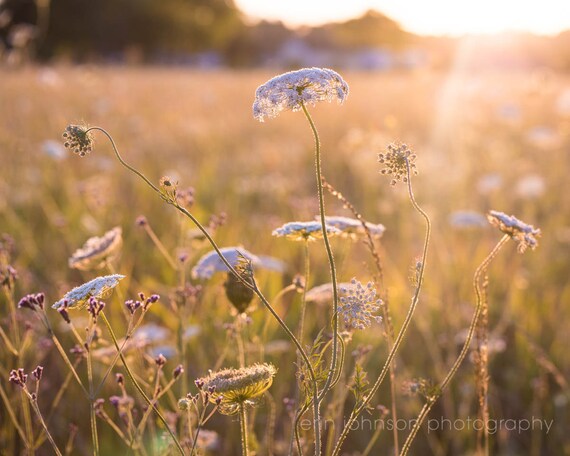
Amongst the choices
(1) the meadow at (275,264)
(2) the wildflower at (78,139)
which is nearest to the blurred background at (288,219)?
(1) the meadow at (275,264)

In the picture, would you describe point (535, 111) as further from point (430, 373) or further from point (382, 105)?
point (430, 373)

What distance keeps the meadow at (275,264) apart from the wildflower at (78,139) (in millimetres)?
351

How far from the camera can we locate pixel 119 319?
3105 millimetres

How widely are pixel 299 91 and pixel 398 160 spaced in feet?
0.73

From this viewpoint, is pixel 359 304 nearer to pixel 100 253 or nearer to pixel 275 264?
pixel 100 253

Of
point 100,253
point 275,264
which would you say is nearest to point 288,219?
point 275,264

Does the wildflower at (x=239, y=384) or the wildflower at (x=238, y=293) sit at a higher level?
the wildflower at (x=239, y=384)

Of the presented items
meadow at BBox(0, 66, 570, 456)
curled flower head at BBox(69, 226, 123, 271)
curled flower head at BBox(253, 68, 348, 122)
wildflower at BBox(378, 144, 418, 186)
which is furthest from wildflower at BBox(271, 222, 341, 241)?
curled flower head at BBox(69, 226, 123, 271)

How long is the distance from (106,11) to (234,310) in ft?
138

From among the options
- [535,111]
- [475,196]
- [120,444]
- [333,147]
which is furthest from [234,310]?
[535,111]

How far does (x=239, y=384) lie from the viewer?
3.76ft

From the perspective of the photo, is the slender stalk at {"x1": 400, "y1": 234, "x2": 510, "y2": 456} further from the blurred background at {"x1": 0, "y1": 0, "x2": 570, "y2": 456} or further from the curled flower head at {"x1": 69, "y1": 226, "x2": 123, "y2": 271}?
the curled flower head at {"x1": 69, "y1": 226, "x2": 123, "y2": 271}

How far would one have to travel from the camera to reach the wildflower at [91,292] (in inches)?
44.5

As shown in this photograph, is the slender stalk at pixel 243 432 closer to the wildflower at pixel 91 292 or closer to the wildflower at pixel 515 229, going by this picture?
the wildflower at pixel 91 292
